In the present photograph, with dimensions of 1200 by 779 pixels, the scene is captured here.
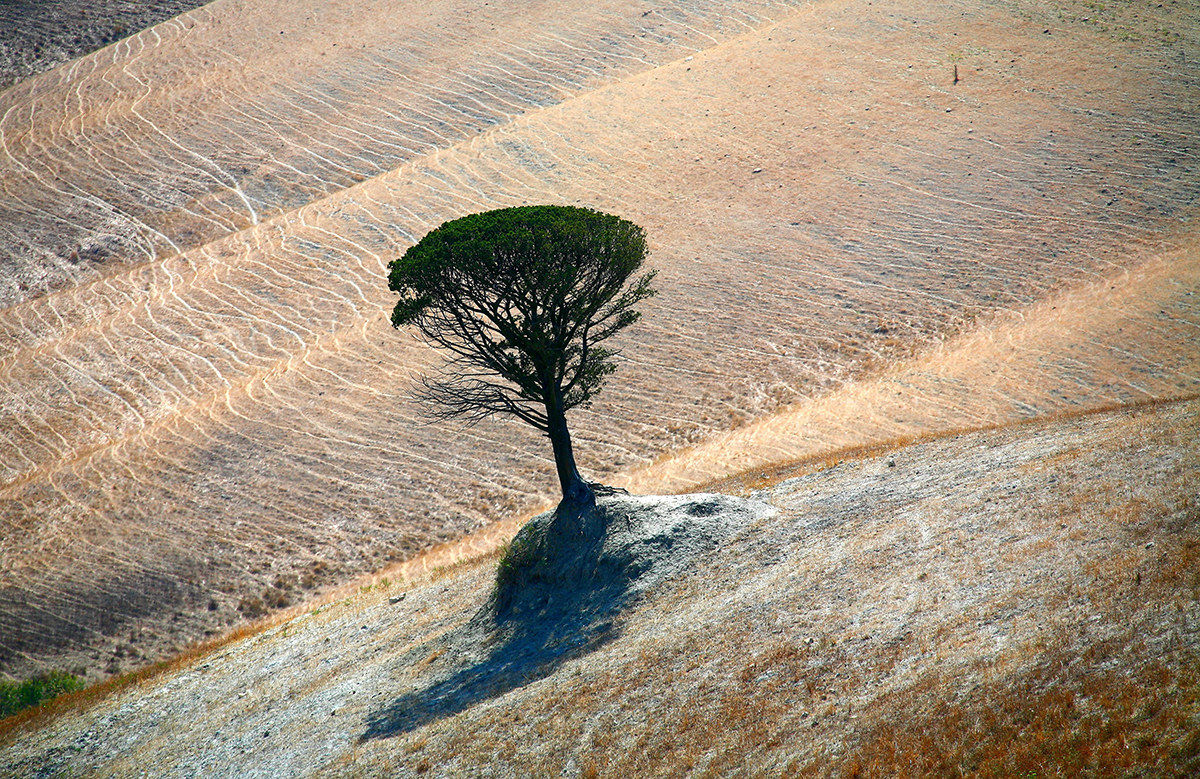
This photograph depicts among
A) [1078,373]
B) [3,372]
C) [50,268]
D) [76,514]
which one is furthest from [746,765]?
[50,268]

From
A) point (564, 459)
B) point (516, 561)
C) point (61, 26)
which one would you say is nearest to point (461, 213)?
point (564, 459)

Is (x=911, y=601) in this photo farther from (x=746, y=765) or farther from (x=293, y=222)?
(x=293, y=222)

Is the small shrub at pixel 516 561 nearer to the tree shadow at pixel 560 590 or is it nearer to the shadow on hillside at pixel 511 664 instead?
the tree shadow at pixel 560 590

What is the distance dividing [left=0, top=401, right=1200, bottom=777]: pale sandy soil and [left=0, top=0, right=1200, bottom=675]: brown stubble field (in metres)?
5.49

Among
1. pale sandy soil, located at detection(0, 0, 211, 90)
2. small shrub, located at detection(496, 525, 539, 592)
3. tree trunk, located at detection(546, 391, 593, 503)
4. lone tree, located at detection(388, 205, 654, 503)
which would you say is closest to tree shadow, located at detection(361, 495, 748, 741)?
small shrub, located at detection(496, 525, 539, 592)

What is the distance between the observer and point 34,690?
1814 cm

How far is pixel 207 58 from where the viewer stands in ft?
168

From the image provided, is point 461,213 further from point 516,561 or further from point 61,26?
point 61,26

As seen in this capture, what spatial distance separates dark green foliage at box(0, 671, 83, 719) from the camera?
58.8ft

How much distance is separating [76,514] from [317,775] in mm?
16710

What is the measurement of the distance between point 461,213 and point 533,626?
26.4 metres

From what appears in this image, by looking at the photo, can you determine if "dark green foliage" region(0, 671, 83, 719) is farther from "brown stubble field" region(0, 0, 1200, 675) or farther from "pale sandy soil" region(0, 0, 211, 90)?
"pale sandy soil" region(0, 0, 211, 90)

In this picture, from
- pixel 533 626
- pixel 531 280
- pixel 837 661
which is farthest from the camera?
pixel 531 280

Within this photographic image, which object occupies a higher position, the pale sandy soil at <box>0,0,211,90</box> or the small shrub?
the pale sandy soil at <box>0,0,211,90</box>
